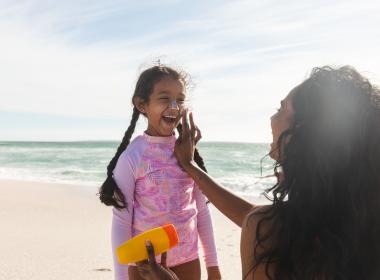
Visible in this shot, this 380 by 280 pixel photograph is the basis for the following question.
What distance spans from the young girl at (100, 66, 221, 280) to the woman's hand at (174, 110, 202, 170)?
11 cm

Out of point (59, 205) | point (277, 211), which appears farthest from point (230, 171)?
point (277, 211)

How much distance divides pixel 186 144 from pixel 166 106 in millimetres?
266

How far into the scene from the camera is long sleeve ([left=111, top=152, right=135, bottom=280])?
8.55ft

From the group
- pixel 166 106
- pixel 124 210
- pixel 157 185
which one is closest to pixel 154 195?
pixel 157 185

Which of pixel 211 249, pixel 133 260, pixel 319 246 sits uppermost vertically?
pixel 319 246

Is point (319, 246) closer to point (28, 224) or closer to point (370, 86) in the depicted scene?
point (370, 86)

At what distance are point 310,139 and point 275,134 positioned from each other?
26cm

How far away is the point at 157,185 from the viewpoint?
8.68ft

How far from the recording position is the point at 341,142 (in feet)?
4.55

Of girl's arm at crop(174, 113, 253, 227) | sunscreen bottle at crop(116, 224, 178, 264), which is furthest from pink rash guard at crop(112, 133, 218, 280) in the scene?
sunscreen bottle at crop(116, 224, 178, 264)

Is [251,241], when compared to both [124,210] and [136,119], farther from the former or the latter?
[136,119]

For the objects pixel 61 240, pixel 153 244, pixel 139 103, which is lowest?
pixel 61 240

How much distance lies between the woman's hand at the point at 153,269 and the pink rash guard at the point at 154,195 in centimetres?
74

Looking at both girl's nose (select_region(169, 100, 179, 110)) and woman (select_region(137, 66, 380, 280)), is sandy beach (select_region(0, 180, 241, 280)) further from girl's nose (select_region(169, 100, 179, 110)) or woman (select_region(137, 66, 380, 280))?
woman (select_region(137, 66, 380, 280))
